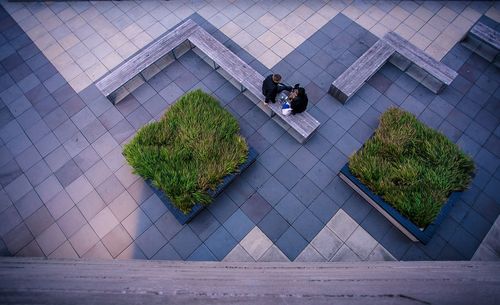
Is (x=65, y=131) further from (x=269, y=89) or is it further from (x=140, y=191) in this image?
(x=269, y=89)

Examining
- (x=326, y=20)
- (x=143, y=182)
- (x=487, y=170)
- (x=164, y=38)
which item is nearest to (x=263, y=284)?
(x=143, y=182)

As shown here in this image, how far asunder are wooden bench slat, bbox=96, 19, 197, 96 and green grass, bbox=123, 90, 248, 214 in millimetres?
1709

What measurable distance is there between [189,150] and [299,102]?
296 centimetres

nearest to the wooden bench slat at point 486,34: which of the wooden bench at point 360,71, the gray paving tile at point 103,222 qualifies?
the wooden bench at point 360,71

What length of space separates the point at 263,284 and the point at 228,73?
5763mm

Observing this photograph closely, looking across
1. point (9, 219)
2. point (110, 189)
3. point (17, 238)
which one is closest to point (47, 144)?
point (9, 219)

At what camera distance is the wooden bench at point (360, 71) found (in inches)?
316

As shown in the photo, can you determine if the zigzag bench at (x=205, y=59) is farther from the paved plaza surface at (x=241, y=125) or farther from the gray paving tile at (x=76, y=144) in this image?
the gray paving tile at (x=76, y=144)

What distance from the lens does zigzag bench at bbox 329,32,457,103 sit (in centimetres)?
806

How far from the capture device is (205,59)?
9039 mm

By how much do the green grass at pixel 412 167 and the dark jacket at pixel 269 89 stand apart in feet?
8.24

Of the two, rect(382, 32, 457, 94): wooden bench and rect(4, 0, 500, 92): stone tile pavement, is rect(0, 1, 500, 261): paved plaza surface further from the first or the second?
rect(382, 32, 457, 94): wooden bench

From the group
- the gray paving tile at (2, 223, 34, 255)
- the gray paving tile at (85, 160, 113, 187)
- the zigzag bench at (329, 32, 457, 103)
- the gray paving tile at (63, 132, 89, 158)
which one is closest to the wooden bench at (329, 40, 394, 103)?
the zigzag bench at (329, 32, 457, 103)

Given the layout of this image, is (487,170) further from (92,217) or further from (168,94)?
(92,217)
